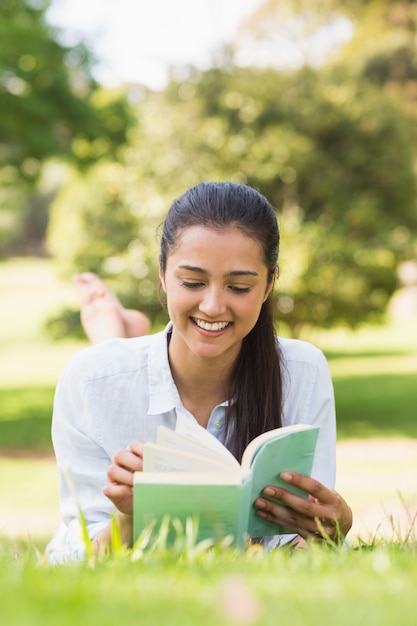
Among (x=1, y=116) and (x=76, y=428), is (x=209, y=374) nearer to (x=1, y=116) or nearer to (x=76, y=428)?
(x=76, y=428)

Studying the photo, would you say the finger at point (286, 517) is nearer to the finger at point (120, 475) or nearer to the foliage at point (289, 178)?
the finger at point (120, 475)

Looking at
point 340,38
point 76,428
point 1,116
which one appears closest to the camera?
point 76,428

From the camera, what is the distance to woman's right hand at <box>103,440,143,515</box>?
2.52 meters

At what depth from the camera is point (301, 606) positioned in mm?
1581

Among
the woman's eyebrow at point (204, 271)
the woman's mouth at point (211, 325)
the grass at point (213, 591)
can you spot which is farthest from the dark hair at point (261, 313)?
the grass at point (213, 591)

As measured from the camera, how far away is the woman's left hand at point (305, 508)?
8.70ft

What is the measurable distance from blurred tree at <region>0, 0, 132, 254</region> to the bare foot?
7.42 metres

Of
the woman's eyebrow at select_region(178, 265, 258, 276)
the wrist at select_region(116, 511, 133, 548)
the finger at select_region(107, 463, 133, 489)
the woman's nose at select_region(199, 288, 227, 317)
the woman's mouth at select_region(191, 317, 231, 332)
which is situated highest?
the woman's eyebrow at select_region(178, 265, 258, 276)

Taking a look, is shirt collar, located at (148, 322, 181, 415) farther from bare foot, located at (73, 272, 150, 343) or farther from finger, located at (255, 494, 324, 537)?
bare foot, located at (73, 272, 150, 343)

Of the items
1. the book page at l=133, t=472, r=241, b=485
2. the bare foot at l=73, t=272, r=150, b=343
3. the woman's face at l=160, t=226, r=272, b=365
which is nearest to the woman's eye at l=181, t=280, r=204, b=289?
the woman's face at l=160, t=226, r=272, b=365

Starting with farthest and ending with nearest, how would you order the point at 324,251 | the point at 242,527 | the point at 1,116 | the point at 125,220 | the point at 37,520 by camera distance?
the point at 125,220 → the point at 324,251 → the point at 1,116 → the point at 37,520 → the point at 242,527

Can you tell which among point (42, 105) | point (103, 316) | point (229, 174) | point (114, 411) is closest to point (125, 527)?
point (114, 411)

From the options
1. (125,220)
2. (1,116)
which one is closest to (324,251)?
(125,220)

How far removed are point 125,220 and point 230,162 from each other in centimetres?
208
